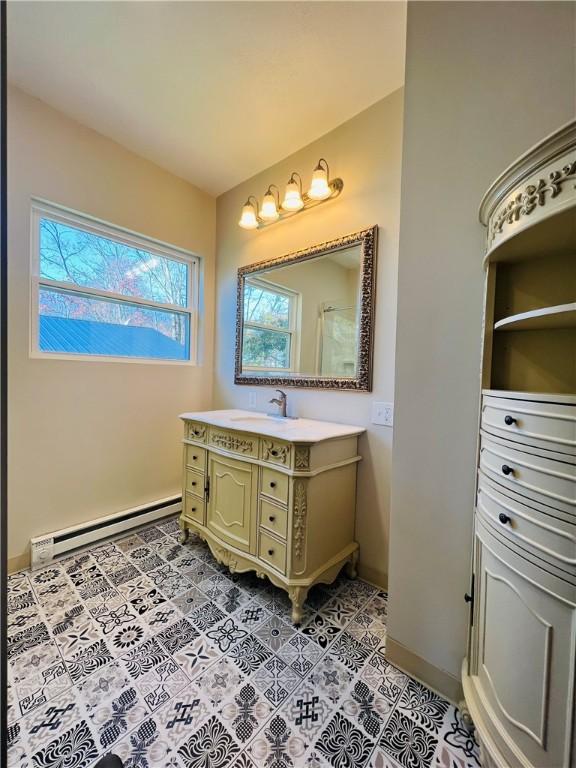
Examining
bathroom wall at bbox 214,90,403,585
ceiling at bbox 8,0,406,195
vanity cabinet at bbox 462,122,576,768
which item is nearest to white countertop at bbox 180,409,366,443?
bathroom wall at bbox 214,90,403,585

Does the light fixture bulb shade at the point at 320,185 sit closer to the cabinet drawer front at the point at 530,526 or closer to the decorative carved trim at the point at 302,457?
the decorative carved trim at the point at 302,457

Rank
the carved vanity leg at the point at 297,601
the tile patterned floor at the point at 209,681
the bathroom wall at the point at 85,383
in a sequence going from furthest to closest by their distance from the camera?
1. the bathroom wall at the point at 85,383
2. the carved vanity leg at the point at 297,601
3. the tile patterned floor at the point at 209,681

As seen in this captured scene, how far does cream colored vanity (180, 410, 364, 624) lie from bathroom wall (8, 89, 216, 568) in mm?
647

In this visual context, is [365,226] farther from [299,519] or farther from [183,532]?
[183,532]

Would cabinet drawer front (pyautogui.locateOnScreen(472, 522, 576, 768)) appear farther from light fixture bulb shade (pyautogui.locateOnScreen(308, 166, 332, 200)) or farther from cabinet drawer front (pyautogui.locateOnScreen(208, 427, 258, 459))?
light fixture bulb shade (pyautogui.locateOnScreen(308, 166, 332, 200))

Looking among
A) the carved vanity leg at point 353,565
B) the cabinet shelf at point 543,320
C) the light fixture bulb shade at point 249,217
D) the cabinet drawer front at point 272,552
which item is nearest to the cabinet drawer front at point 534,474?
the cabinet shelf at point 543,320

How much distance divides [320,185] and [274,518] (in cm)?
188

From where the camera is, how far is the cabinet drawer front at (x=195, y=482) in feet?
6.10

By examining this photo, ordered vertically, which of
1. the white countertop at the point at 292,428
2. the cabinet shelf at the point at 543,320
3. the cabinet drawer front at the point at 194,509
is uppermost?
the cabinet shelf at the point at 543,320

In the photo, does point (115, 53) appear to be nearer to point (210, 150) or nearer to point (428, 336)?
point (210, 150)

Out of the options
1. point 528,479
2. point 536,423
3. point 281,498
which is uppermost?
point 536,423

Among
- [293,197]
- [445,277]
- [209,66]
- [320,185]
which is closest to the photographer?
[445,277]

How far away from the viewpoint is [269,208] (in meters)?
2.04

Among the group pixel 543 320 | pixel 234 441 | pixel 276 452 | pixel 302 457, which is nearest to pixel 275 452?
pixel 276 452
